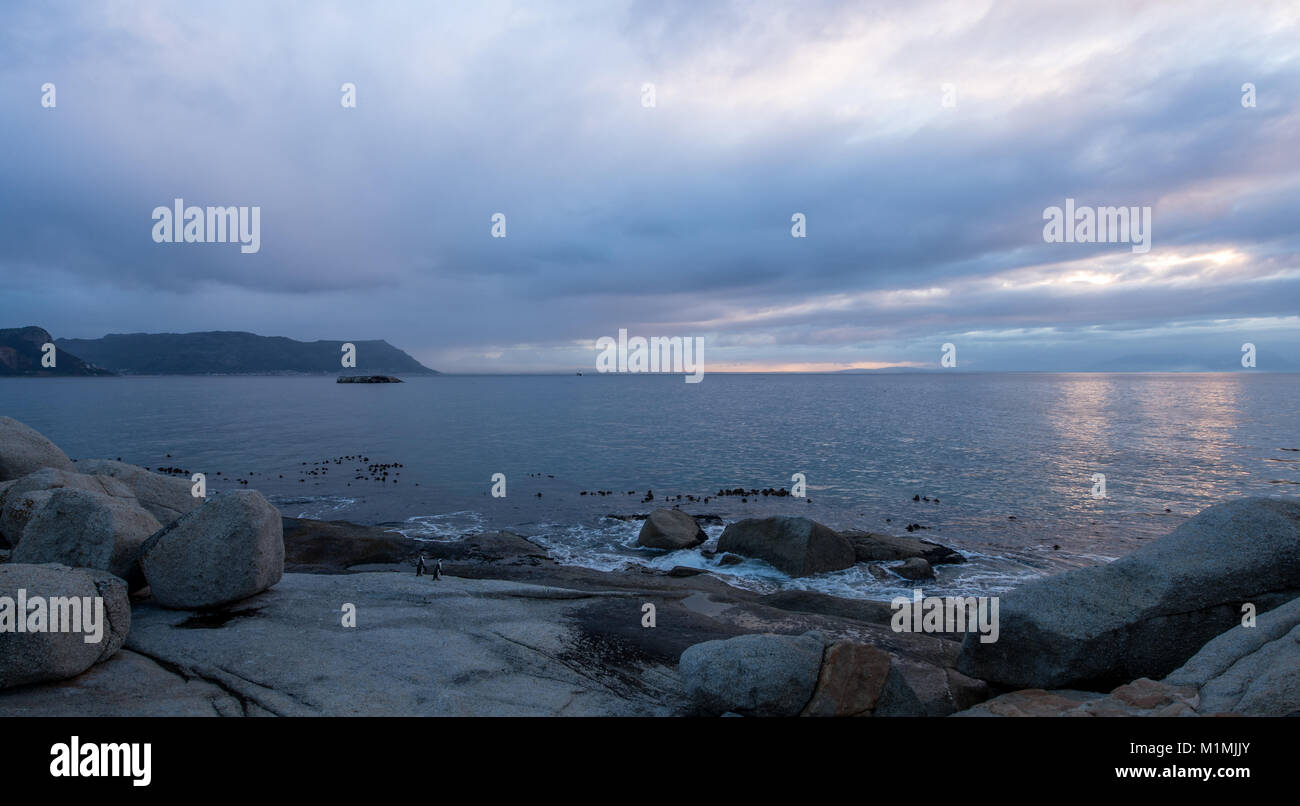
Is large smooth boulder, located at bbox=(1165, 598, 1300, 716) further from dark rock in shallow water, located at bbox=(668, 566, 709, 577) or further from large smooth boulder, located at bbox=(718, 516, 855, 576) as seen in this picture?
dark rock in shallow water, located at bbox=(668, 566, 709, 577)

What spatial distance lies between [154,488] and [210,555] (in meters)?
10.5

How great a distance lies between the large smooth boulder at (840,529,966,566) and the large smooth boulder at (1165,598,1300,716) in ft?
51.4

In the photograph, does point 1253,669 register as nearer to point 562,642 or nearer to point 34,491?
point 562,642

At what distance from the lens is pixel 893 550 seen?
26297mm

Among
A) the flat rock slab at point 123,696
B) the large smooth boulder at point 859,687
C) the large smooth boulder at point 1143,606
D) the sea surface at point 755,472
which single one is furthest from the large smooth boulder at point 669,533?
the flat rock slab at point 123,696

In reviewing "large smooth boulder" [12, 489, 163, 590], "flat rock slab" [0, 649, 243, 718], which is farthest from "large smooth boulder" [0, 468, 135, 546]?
"flat rock slab" [0, 649, 243, 718]

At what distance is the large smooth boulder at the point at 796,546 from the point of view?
80.1ft

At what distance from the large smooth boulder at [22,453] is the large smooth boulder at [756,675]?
25.5m

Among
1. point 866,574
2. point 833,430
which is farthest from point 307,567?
point 833,430

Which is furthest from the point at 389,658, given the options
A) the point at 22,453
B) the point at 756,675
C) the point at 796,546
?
the point at 22,453

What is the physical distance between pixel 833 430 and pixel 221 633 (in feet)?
247

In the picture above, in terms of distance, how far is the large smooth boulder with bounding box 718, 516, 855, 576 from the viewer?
24.4 metres
